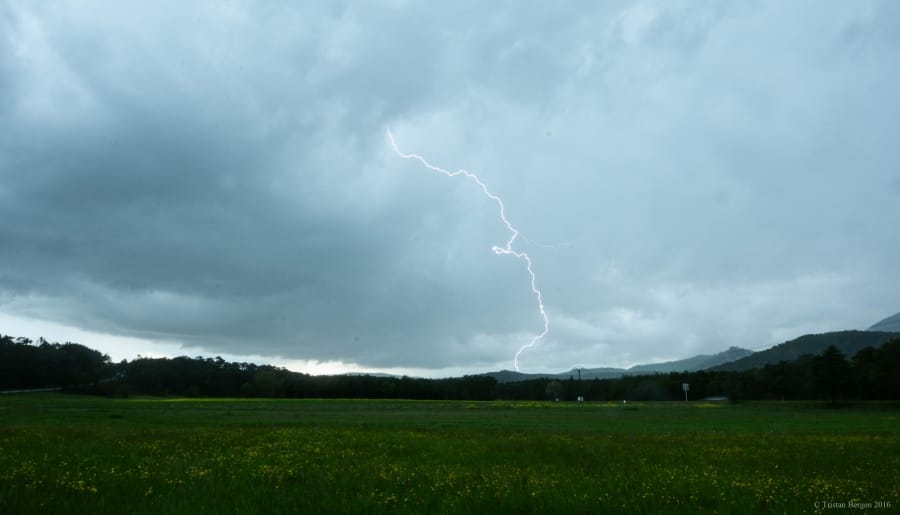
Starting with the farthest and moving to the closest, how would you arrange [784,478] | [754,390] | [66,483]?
[754,390], [784,478], [66,483]

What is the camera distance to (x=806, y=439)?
27.0m

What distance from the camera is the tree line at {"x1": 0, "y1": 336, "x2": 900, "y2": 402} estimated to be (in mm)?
115500

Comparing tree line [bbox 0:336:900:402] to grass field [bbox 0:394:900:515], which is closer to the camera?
grass field [bbox 0:394:900:515]

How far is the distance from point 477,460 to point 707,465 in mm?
6868

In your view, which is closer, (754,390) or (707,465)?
(707,465)

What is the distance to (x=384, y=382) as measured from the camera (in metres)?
173

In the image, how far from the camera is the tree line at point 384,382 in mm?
115500

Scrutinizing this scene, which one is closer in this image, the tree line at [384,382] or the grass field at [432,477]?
the grass field at [432,477]

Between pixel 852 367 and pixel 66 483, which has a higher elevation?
pixel 852 367

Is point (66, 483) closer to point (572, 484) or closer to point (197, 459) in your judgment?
point (197, 459)

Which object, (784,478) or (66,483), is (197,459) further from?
(784,478)

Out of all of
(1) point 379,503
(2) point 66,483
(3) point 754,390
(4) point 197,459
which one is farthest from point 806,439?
(3) point 754,390

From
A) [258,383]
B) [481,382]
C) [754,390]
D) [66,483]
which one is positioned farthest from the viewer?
[481,382]

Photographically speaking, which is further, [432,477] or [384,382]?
[384,382]
